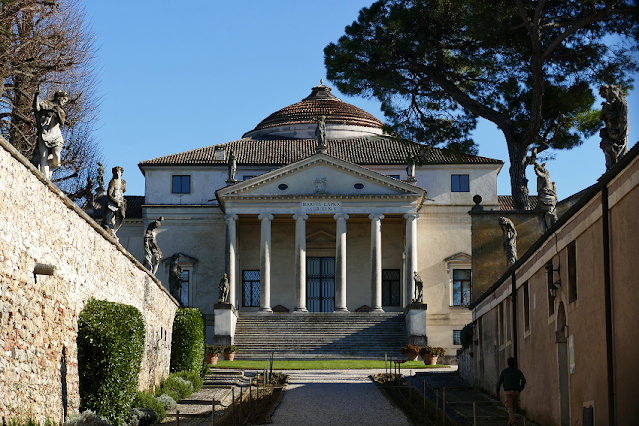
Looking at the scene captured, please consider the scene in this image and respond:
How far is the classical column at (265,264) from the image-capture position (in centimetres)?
4988

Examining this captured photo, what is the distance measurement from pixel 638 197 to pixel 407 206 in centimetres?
3917

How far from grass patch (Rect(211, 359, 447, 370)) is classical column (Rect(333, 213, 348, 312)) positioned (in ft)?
31.8

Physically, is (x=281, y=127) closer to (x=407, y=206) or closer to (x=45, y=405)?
(x=407, y=206)

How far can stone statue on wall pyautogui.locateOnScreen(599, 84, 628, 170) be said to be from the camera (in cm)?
1404

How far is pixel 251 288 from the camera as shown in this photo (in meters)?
54.6

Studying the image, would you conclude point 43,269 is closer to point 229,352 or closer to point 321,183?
point 229,352

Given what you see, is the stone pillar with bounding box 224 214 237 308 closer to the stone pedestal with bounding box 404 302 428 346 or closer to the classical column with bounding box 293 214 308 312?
the classical column with bounding box 293 214 308 312

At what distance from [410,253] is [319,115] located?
15.1 m

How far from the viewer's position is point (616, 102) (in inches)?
552

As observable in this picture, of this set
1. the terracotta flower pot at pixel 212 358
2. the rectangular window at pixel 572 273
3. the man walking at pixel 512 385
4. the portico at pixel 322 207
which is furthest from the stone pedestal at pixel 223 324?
the rectangular window at pixel 572 273

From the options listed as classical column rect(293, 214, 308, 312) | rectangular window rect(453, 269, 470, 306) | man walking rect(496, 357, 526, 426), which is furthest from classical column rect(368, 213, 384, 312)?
man walking rect(496, 357, 526, 426)

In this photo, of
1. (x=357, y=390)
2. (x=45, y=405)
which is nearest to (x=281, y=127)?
(x=357, y=390)

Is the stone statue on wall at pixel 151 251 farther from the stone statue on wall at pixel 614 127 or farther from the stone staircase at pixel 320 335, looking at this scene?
the stone statue on wall at pixel 614 127

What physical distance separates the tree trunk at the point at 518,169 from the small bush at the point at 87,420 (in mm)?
16529
